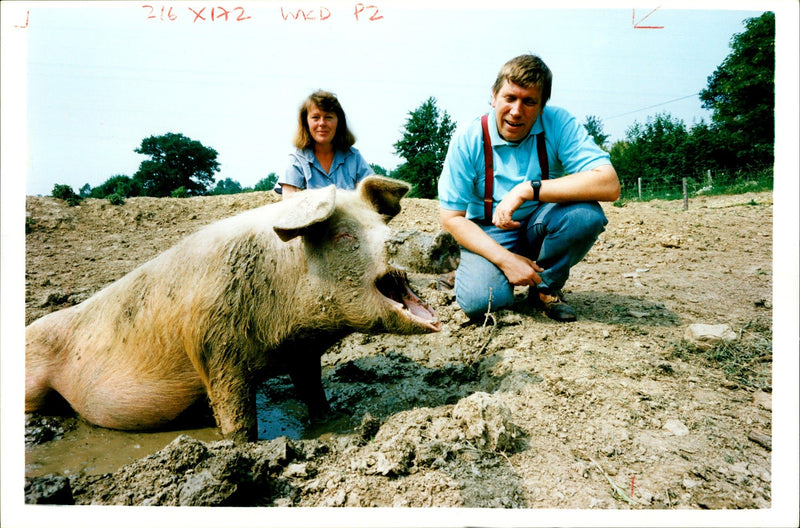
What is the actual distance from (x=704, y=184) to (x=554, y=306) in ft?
17.4

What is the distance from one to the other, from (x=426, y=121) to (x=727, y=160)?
2832 millimetres

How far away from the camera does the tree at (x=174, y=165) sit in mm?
3145

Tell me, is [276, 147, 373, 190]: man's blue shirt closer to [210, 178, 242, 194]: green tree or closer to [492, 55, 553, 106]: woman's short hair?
[210, 178, 242, 194]: green tree

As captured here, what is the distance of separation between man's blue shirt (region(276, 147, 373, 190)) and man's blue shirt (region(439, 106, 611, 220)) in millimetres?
866

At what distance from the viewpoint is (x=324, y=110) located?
3.81m

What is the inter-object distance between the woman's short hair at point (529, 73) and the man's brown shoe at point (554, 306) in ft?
5.40

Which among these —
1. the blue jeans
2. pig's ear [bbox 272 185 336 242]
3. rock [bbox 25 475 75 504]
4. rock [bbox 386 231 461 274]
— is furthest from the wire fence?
rock [bbox 25 475 75 504]

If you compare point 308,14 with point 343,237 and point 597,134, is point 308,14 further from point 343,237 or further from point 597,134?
point 597,134

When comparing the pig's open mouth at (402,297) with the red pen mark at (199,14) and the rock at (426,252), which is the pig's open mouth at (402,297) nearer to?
the rock at (426,252)

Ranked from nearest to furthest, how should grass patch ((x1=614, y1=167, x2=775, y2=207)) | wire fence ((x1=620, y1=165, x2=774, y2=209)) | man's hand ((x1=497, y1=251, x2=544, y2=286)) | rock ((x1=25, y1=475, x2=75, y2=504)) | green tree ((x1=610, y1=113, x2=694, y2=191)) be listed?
rock ((x1=25, y1=475, x2=75, y2=504))
man's hand ((x1=497, y1=251, x2=544, y2=286))
grass patch ((x1=614, y1=167, x2=775, y2=207))
wire fence ((x1=620, y1=165, x2=774, y2=209))
green tree ((x1=610, y1=113, x2=694, y2=191))

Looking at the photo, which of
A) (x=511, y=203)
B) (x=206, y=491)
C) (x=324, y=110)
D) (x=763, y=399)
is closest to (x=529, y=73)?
(x=511, y=203)

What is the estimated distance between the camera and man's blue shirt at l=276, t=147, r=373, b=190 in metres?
3.90

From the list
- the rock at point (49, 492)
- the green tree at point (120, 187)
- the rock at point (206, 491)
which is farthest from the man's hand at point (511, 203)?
the rock at point (49, 492)
